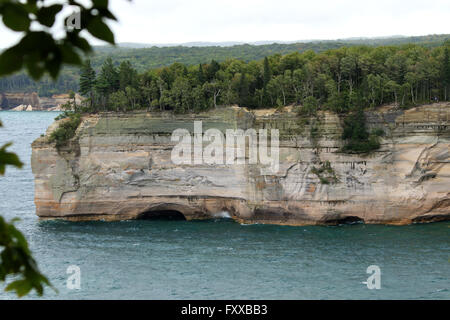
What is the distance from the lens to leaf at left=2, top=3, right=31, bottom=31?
1.89 meters

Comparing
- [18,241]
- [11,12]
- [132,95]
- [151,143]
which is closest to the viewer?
[11,12]

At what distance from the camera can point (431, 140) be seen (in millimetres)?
29547

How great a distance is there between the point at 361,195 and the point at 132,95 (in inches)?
587

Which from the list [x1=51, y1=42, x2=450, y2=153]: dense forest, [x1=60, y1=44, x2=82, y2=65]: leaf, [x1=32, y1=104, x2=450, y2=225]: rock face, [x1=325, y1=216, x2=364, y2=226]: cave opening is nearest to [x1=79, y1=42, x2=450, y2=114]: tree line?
[x1=51, y1=42, x2=450, y2=153]: dense forest

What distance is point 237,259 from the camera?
25.4 m

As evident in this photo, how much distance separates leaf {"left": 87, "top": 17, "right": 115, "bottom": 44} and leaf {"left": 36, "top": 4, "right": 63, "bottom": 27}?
121mm

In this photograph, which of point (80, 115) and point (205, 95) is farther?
point (205, 95)

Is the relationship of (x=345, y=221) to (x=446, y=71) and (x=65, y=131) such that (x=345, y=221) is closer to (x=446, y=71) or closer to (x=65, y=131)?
(x=446, y=71)

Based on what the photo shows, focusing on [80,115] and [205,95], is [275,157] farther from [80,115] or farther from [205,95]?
[80,115]

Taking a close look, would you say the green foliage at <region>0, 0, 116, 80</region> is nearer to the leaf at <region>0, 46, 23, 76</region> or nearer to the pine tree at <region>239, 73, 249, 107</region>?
the leaf at <region>0, 46, 23, 76</region>

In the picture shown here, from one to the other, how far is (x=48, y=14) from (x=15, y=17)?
114 millimetres

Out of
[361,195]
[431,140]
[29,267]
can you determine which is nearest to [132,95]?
[361,195]

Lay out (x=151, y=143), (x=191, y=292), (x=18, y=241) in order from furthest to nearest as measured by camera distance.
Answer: (x=151, y=143) < (x=191, y=292) < (x=18, y=241)

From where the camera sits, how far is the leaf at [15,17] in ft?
6.21
